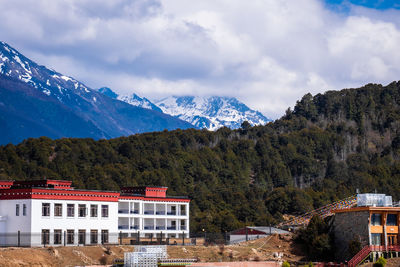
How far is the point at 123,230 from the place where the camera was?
3004 inches

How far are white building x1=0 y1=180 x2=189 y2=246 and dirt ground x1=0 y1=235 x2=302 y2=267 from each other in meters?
5.14

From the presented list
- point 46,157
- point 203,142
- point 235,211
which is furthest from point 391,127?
point 46,157

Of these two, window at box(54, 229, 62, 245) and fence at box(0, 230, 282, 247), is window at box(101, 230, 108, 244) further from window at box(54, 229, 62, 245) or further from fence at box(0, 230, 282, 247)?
window at box(54, 229, 62, 245)

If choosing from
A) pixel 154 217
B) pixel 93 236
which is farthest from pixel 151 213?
pixel 93 236

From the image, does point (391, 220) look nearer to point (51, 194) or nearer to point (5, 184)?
point (51, 194)

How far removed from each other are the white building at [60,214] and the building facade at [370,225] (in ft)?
81.6

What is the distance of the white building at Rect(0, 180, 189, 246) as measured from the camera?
6306 cm

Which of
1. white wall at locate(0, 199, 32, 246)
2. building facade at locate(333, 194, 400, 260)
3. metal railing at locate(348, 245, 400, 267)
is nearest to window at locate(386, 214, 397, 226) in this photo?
building facade at locate(333, 194, 400, 260)

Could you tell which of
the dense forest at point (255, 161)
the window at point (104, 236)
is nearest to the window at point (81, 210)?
the window at point (104, 236)

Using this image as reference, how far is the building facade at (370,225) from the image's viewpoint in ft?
217

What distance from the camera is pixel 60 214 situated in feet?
215

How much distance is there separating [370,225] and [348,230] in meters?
3.64

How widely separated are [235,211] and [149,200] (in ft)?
110

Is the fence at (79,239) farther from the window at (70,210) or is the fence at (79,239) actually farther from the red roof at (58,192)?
the red roof at (58,192)
